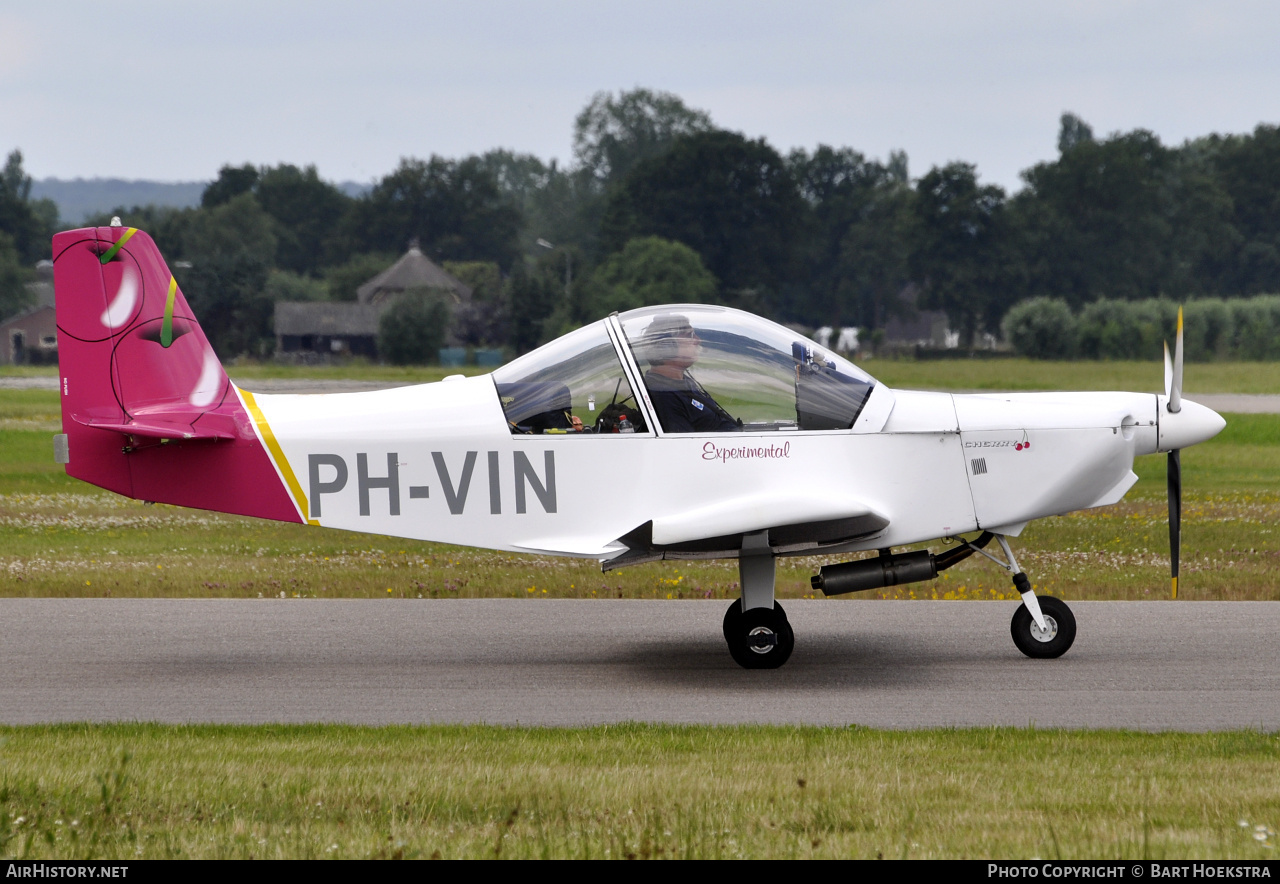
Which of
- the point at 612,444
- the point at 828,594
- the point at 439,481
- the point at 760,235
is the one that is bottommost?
the point at 828,594

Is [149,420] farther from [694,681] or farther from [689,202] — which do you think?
[689,202]

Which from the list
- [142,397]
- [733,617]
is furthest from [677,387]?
[142,397]

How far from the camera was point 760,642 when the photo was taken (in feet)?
28.4

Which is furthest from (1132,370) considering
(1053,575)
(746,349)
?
(746,349)

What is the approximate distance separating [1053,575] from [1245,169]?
342ft

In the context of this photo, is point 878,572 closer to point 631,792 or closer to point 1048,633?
point 1048,633

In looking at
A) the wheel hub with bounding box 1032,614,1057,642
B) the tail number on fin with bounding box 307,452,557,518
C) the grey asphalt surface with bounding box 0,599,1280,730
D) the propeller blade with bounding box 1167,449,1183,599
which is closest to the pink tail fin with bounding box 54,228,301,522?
the tail number on fin with bounding box 307,452,557,518

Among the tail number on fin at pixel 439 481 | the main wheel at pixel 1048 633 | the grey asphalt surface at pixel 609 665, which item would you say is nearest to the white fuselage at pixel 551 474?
the tail number on fin at pixel 439 481

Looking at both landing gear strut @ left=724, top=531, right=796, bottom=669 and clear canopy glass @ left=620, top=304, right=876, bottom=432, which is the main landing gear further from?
clear canopy glass @ left=620, top=304, right=876, bottom=432

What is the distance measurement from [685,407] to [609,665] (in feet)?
5.92

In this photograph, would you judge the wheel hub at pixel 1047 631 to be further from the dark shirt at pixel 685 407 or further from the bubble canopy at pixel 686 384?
the dark shirt at pixel 685 407

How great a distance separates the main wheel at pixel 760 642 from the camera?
8664 mm

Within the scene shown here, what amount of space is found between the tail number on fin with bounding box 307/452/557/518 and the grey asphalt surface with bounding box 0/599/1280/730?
1108 mm

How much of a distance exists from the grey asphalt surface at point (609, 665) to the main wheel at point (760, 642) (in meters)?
0.09
